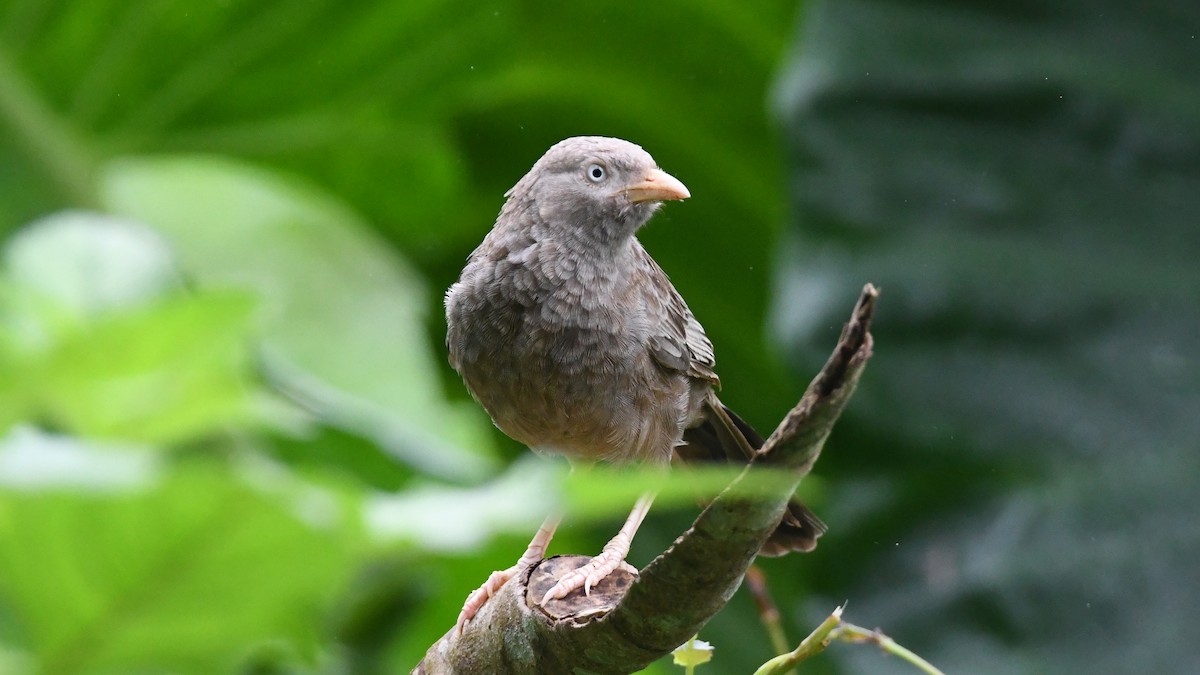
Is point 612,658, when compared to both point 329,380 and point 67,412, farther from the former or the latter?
point 329,380

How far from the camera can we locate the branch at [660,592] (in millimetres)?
1096

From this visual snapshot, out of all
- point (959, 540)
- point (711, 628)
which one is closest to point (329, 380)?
point (711, 628)

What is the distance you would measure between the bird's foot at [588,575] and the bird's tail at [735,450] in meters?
0.19

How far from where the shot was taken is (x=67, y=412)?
1.22 meters

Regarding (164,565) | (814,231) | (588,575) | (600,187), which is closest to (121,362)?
(164,565)

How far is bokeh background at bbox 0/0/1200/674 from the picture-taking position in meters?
3.03

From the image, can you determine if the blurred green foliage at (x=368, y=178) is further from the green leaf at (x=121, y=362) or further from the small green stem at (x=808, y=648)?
the small green stem at (x=808, y=648)

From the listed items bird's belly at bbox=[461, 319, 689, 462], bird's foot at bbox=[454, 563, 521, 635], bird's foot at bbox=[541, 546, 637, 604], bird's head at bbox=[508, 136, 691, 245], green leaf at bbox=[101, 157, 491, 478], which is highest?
bird's head at bbox=[508, 136, 691, 245]

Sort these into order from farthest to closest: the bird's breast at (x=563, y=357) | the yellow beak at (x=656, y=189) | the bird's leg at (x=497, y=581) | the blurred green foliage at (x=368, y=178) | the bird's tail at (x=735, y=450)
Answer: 1. the blurred green foliage at (x=368, y=178)
2. the bird's leg at (x=497, y=581)
3. the bird's tail at (x=735, y=450)
4. the bird's breast at (x=563, y=357)
5. the yellow beak at (x=656, y=189)

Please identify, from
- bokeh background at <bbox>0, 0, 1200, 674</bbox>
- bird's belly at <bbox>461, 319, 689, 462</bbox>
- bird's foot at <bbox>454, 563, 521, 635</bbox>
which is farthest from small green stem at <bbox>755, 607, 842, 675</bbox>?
bokeh background at <bbox>0, 0, 1200, 674</bbox>

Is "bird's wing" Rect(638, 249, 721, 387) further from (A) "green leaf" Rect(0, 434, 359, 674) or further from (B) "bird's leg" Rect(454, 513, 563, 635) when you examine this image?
(A) "green leaf" Rect(0, 434, 359, 674)

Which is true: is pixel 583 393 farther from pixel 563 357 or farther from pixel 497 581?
pixel 497 581

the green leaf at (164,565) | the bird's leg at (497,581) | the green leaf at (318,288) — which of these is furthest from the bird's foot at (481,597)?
the green leaf at (318,288)

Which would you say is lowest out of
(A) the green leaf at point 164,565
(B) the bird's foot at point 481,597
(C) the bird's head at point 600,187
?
(B) the bird's foot at point 481,597
